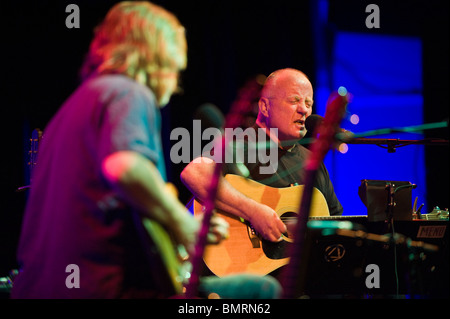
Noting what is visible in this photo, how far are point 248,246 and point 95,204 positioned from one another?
2301mm

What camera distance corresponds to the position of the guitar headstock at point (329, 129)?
6.92 ft

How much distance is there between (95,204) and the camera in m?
1.69

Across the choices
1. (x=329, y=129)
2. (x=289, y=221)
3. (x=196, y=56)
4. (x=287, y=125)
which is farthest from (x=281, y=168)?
(x=329, y=129)

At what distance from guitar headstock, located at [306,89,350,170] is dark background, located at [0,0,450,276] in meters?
Answer: 2.87

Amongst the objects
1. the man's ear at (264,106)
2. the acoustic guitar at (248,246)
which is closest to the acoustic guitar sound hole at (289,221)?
the acoustic guitar at (248,246)

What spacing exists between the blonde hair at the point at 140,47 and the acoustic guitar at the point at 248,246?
6.71 ft

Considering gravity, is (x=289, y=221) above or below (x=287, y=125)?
below

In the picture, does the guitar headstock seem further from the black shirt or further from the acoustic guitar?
the black shirt

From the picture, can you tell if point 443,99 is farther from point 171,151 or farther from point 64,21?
point 64,21

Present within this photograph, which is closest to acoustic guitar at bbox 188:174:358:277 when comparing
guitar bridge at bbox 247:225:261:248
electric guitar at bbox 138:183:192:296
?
guitar bridge at bbox 247:225:261:248

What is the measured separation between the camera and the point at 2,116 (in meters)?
4.94

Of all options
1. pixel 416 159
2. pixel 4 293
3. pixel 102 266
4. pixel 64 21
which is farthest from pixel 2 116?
pixel 416 159

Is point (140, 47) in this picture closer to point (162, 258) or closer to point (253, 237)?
point (162, 258)
